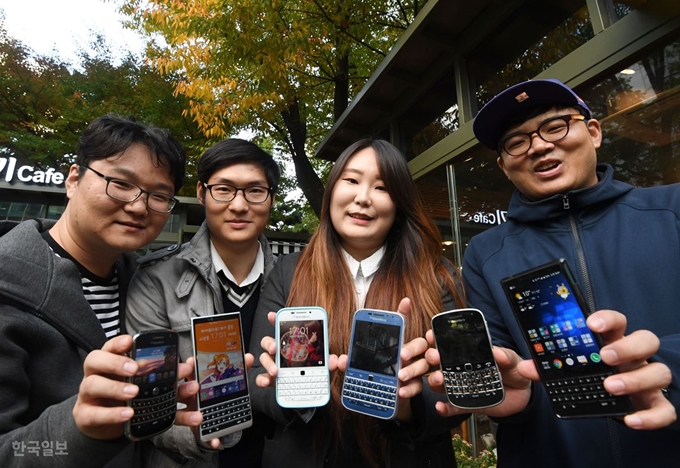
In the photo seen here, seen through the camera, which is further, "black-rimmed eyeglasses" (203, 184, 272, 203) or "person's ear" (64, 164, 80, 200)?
"black-rimmed eyeglasses" (203, 184, 272, 203)

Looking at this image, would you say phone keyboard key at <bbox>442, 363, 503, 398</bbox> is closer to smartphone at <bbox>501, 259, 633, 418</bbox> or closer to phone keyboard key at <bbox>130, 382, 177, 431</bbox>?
smartphone at <bbox>501, 259, 633, 418</bbox>

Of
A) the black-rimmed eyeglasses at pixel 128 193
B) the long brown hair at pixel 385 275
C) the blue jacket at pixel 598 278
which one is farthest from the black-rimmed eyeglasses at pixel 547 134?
the black-rimmed eyeglasses at pixel 128 193

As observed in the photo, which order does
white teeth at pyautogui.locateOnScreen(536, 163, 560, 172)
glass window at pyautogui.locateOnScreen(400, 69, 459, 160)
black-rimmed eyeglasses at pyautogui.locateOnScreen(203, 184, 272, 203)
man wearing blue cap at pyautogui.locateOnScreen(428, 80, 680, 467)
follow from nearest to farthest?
man wearing blue cap at pyautogui.locateOnScreen(428, 80, 680, 467)
white teeth at pyautogui.locateOnScreen(536, 163, 560, 172)
black-rimmed eyeglasses at pyautogui.locateOnScreen(203, 184, 272, 203)
glass window at pyautogui.locateOnScreen(400, 69, 459, 160)

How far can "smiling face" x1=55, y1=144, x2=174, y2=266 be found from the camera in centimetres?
183

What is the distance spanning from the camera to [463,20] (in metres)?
4.52

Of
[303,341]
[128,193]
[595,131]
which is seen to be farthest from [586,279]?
[128,193]

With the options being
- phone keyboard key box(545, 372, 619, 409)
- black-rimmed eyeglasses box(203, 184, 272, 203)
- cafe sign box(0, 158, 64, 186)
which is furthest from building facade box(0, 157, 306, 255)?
phone keyboard key box(545, 372, 619, 409)

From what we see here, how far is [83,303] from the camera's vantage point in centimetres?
168

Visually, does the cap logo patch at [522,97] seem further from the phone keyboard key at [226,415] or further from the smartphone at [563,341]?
the phone keyboard key at [226,415]

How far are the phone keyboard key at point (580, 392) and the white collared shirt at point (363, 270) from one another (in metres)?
1.03

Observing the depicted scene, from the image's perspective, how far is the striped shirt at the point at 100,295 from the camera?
185 cm

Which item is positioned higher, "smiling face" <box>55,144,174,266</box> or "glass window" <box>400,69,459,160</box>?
"glass window" <box>400,69,459,160</box>

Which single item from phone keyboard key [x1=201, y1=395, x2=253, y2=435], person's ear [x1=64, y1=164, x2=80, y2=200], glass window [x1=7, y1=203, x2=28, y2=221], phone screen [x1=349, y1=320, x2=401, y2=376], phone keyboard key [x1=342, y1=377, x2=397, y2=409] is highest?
glass window [x1=7, y1=203, x2=28, y2=221]

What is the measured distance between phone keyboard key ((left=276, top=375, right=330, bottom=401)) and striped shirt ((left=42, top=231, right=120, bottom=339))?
3.09 ft
